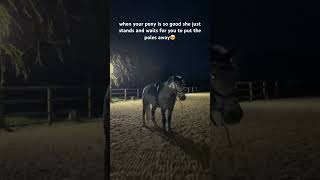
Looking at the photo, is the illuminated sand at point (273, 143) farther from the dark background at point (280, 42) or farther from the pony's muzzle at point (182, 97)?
the pony's muzzle at point (182, 97)

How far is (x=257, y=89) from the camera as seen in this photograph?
2.84 meters

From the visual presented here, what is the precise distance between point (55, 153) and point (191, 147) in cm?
96

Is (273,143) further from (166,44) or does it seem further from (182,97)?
(166,44)

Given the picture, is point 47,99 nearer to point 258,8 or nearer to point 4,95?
point 4,95

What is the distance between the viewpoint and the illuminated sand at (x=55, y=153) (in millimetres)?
2855

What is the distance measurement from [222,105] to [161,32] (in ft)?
2.07

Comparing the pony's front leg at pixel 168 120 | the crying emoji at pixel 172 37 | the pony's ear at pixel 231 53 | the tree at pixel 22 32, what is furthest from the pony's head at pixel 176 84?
the tree at pixel 22 32

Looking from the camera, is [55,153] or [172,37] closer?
[172,37]

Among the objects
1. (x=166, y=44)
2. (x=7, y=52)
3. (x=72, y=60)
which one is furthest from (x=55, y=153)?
(x=166, y=44)

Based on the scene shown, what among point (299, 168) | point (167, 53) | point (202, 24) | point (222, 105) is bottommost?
point (299, 168)

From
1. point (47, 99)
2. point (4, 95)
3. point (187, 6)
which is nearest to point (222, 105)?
point (187, 6)

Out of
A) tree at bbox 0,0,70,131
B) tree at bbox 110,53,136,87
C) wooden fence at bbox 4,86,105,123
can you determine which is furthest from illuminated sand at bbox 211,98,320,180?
tree at bbox 0,0,70,131

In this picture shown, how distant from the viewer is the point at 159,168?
8.64 feet

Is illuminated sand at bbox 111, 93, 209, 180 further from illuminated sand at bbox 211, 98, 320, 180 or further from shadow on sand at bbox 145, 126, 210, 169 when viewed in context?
illuminated sand at bbox 211, 98, 320, 180
